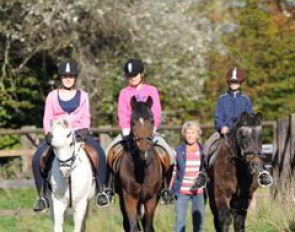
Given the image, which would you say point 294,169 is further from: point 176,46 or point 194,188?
point 176,46

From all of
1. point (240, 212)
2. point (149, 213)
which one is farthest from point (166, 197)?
point (240, 212)

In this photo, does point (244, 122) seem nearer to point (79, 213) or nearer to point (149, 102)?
point (149, 102)

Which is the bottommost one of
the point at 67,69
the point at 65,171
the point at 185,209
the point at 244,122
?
the point at 185,209

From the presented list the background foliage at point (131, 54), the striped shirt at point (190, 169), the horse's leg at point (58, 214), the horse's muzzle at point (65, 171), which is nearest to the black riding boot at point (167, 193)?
the striped shirt at point (190, 169)

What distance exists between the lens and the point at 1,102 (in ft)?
81.1

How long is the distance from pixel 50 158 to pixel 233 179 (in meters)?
2.51

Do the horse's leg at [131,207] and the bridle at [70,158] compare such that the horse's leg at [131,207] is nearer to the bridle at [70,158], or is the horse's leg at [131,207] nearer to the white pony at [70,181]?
the white pony at [70,181]

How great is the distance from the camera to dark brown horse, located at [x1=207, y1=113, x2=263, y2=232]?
12211mm

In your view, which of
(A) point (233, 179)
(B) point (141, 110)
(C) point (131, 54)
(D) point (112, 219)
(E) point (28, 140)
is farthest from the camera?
(C) point (131, 54)

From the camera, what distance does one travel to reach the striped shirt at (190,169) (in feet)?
41.9

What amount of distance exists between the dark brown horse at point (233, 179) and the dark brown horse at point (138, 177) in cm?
86

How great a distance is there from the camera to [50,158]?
39.9 ft

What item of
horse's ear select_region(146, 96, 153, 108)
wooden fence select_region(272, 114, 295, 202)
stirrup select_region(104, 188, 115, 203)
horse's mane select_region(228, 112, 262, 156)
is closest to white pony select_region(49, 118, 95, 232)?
stirrup select_region(104, 188, 115, 203)

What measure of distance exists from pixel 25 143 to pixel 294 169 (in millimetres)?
5928
